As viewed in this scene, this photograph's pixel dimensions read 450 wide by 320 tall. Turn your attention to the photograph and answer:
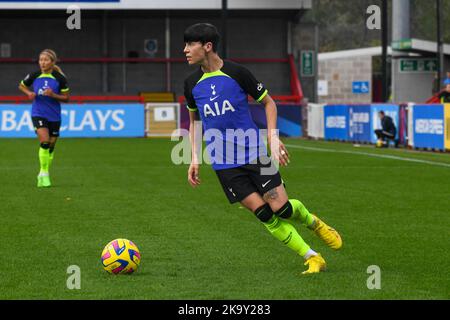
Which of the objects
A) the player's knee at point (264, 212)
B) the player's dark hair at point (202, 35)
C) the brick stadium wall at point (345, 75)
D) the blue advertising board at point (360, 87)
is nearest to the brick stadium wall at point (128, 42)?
the blue advertising board at point (360, 87)

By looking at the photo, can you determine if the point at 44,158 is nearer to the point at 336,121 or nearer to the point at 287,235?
the point at 287,235

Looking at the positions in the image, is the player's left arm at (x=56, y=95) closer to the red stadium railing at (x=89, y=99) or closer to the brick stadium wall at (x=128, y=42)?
the red stadium railing at (x=89, y=99)

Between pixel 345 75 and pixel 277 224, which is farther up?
pixel 345 75

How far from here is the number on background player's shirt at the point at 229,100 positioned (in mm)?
Answer: 9727

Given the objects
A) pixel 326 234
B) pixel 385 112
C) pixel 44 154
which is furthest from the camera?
pixel 385 112

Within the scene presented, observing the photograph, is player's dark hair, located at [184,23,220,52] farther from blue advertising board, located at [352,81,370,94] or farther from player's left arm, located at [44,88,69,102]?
blue advertising board, located at [352,81,370,94]

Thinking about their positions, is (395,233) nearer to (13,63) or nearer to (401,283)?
(401,283)

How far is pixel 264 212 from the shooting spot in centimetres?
977

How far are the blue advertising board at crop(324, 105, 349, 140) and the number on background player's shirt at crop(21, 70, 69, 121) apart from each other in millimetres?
21206

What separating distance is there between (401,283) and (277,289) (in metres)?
1.03

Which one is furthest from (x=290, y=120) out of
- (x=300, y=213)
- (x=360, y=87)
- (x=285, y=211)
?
(x=285, y=211)

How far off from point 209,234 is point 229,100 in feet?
11.1

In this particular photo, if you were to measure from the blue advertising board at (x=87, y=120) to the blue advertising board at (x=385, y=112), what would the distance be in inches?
412

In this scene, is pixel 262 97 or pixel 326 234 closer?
pixel 262 97
